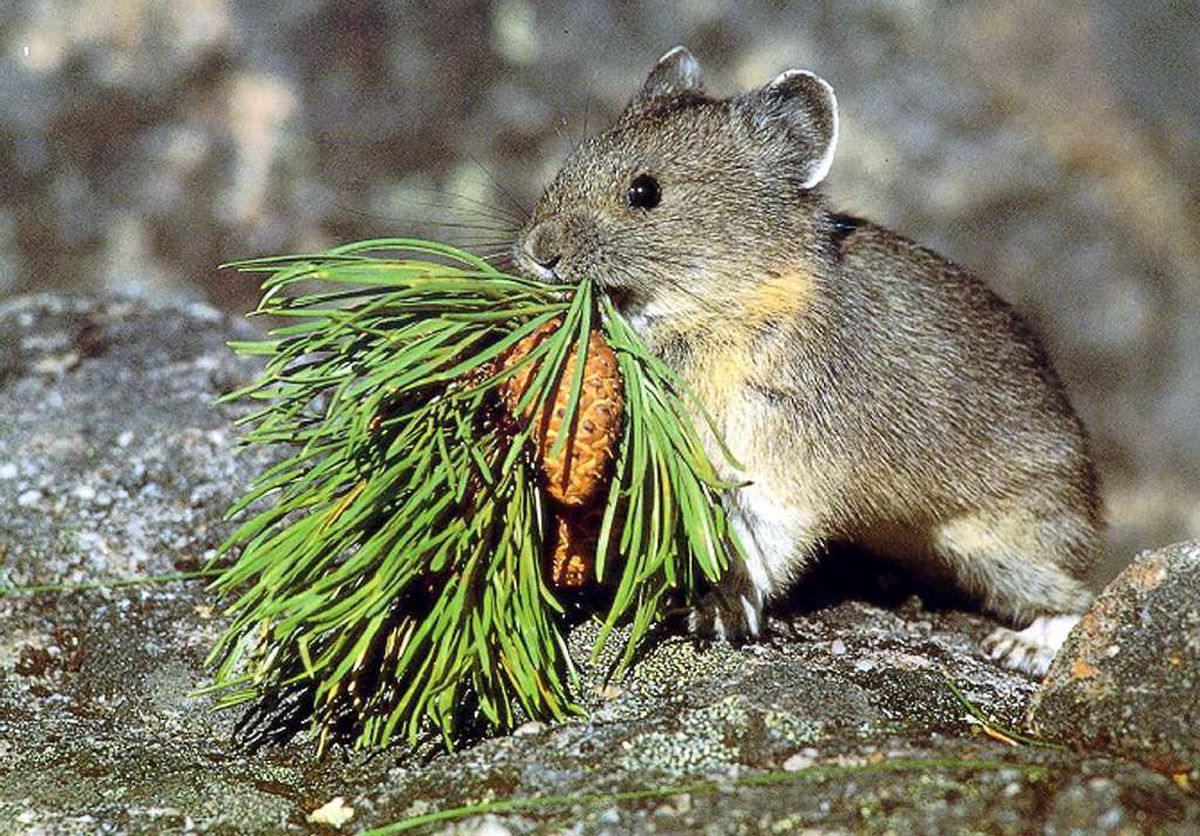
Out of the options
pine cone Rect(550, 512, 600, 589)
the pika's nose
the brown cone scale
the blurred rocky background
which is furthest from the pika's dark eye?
the blurred rocky background

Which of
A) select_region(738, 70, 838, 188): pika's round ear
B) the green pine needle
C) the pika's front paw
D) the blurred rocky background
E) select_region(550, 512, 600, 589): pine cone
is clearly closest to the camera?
the green pine needle

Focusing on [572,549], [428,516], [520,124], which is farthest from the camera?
[520,124]

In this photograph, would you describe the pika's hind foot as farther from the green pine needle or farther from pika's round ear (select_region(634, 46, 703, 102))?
pika's round ear (select_region(634, 46, 703, 102))

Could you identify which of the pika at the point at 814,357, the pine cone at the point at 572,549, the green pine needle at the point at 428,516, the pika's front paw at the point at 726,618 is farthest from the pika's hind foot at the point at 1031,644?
the pine cone at the point at 572,549

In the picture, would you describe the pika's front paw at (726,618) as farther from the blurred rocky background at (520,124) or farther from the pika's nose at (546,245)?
the blurred rocky background at (520,124)

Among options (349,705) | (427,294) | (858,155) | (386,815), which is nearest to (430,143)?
(858,155)

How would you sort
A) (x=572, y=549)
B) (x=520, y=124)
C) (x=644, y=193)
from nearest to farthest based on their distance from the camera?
(x=572, y=549) < (x=644, y=193) < (x=520, y=124)

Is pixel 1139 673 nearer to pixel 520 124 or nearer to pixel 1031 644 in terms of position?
pixel 1031 644

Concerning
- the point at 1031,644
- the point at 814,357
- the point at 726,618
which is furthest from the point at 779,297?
the point at 1031,644

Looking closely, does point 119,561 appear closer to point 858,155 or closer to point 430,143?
point 430,143
